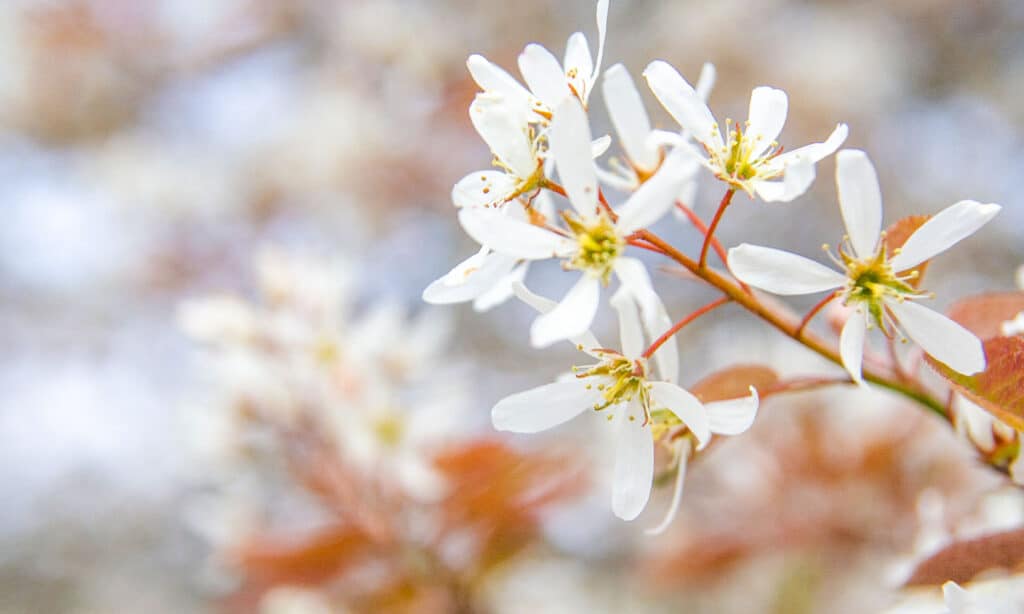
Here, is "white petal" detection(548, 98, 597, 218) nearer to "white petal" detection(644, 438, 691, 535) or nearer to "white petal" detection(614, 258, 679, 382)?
"white petal" detection(614, 258, 679, 382)

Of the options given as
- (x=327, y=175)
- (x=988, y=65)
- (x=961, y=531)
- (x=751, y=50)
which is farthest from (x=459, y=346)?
(x=961, y=531)

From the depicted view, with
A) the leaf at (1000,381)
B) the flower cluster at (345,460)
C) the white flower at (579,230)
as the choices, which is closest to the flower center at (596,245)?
the white flower at (579,230)

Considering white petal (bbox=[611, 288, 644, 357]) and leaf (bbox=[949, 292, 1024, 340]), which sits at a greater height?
white petal (bbox=[611, 288, 644, 357])

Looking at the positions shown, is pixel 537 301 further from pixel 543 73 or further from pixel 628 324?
pixel 543 73

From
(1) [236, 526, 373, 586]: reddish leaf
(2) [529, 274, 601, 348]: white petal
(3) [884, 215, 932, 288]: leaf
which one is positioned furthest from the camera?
(1) [236, 526, 373, 586]: reddish leaf

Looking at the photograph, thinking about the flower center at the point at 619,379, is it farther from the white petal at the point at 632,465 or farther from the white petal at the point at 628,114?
the white petal at the point at 628,114

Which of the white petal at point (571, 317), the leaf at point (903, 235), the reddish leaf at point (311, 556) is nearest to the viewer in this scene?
the white petal at point (571, 317)

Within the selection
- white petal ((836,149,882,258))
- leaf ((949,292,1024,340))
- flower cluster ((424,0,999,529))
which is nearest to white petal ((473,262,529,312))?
flower cluster ((424,0,999,529))
